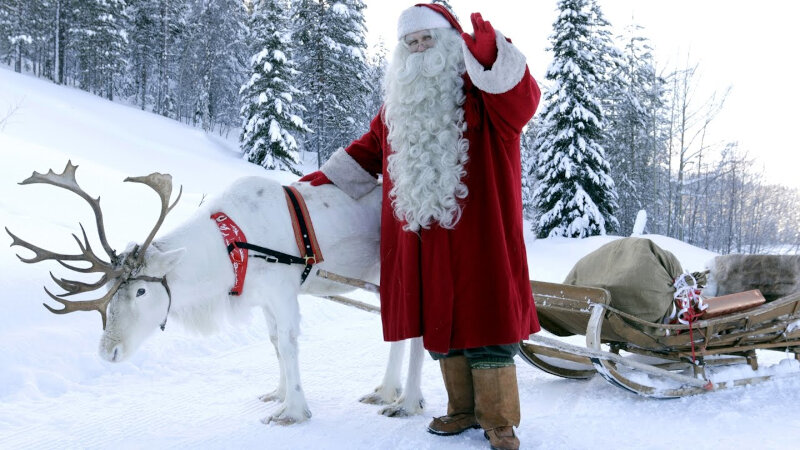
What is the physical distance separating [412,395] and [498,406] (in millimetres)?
814

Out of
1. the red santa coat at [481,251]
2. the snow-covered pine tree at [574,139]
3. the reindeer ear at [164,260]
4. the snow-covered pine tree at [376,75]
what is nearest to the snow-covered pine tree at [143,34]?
the snow-covered pine tree at [376,75]

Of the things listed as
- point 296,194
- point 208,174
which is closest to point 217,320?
point 296,194

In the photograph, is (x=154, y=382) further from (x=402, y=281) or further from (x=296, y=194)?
(x=402, y=281)

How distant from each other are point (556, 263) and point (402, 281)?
42.7ft

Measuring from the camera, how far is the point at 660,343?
4059mm

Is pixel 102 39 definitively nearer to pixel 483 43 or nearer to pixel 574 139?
pixel 574 139

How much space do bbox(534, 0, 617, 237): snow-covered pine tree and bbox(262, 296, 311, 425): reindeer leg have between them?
18.5 meters

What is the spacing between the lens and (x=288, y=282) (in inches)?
139

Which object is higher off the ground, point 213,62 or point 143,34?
point 143,34

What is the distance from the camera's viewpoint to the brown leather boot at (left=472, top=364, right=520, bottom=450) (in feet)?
9.70

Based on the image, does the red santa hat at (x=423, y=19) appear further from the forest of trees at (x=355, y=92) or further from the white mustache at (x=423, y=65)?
the forest of trees at (x=355, y=92)

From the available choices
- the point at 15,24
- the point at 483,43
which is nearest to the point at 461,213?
the point at 483,43

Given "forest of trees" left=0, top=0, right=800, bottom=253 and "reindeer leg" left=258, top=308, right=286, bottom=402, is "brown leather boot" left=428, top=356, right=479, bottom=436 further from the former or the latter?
"forest of trees" left=0, top=0, right=800, bottom=253

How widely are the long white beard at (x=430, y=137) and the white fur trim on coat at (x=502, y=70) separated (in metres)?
0.31
